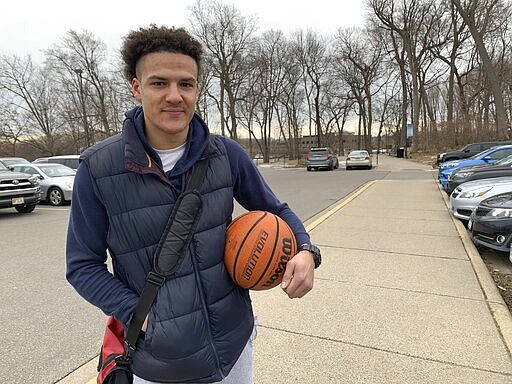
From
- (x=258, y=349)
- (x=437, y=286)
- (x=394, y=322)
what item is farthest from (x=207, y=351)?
(x=437, y=286)

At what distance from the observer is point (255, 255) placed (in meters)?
1.67

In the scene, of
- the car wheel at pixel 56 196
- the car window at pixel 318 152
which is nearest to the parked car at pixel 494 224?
the car wheel at pixel 56 196

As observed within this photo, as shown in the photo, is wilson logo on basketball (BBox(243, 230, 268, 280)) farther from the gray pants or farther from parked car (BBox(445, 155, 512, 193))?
parked car (BBox(445, 155, 512, 193))

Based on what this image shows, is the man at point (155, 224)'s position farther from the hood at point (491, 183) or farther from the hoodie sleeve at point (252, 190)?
the hood at point (491, 183)

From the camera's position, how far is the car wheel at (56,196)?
41.0 ft

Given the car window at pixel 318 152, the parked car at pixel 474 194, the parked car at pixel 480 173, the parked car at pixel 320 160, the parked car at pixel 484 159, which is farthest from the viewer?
the car window at pixel 318 152

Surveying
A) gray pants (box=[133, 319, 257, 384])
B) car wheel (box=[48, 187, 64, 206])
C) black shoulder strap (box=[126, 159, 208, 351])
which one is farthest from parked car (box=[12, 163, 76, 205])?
black shoulder strap (box=[126, 159, 208, 351])

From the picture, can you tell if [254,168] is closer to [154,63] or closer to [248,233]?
[248,233]

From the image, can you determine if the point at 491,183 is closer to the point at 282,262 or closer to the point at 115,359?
the point at 282,262

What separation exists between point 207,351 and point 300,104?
5118cm

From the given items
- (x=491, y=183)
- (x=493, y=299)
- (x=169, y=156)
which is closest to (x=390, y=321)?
(x=493, y=299)

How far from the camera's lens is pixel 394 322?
3.39 m

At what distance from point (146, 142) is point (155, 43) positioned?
0.36 metres

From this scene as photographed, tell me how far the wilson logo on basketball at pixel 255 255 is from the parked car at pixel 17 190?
10388 millimetres
